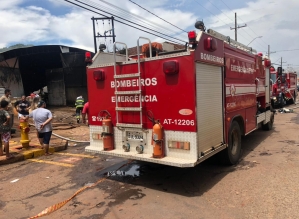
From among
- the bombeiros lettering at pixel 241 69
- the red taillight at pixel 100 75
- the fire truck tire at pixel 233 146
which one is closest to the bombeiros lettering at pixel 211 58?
the bombeiros lettering at pixel 241 69

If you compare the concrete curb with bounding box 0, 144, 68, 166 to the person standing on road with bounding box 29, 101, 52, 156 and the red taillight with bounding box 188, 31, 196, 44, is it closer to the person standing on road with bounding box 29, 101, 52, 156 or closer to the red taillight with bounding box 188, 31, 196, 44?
the person standing on road with bounding box 29, 101, 52, 156

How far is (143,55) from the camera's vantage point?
549 cm

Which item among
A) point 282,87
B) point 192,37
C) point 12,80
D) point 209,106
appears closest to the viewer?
point 192,37

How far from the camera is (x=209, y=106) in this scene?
483 cm

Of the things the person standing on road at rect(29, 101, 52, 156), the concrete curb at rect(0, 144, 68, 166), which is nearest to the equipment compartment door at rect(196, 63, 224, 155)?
the person standing on road at rect(29, 101, 52, 156)

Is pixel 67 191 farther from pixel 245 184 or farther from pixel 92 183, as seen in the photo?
pixel 245 184

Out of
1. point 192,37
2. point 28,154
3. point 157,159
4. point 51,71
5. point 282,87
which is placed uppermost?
point 51,71

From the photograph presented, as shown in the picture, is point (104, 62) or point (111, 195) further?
point (104, 62)

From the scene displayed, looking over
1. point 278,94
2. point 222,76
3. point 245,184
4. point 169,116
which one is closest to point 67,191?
point 169,116

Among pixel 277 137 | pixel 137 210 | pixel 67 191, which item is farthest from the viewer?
pixel 277 137

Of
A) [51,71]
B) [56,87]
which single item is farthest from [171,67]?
[51,71]

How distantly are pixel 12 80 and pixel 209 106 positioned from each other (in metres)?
21.1

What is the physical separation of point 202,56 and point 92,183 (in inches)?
129

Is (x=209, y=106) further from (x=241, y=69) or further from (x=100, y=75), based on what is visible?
(x=100, y=75)
